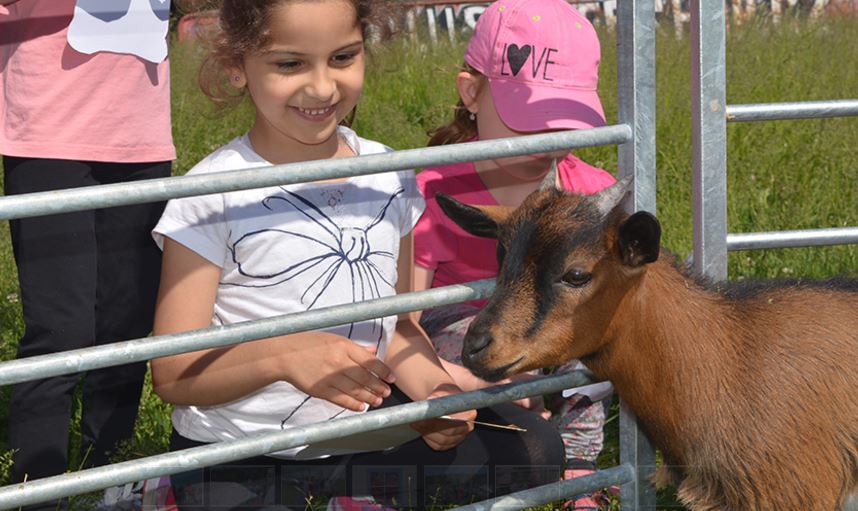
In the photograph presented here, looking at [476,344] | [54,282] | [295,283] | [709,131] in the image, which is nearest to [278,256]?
[295,283]

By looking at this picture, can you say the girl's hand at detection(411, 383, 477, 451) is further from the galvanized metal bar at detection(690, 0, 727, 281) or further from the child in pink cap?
the galvanized metal bar at detection(690, 0, 727, 281)

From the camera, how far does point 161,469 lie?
9.18ft

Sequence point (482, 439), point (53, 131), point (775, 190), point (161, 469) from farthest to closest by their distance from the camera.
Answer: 1. point (775, 190)
2. point (53, 131)
3. point (482, 439)
4. point (161, 469)

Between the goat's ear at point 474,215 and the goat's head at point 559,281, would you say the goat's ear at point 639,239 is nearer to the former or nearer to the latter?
the goat's head at point 559,281

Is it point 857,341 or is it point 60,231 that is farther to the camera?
point 60,231

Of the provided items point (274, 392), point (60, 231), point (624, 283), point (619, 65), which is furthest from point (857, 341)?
point (60, 231)

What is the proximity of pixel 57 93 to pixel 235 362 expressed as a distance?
1349 mm

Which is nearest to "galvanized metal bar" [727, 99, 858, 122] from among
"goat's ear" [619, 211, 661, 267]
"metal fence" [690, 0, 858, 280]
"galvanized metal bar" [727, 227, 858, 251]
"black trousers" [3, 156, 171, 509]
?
"metal fence" [690, 0, 858, 280]

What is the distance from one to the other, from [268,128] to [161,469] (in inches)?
41.8

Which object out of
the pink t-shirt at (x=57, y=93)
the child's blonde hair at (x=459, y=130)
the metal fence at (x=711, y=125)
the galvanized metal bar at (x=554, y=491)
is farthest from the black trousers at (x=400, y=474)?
the pink t-shirt at (x=57, y=93)

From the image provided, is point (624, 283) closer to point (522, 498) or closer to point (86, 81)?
point (522, 498)

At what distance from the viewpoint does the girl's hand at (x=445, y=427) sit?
11.2 ft

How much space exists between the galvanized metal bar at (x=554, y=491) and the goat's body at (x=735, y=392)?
28 cm

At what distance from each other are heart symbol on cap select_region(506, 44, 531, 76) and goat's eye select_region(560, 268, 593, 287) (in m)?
1.11
